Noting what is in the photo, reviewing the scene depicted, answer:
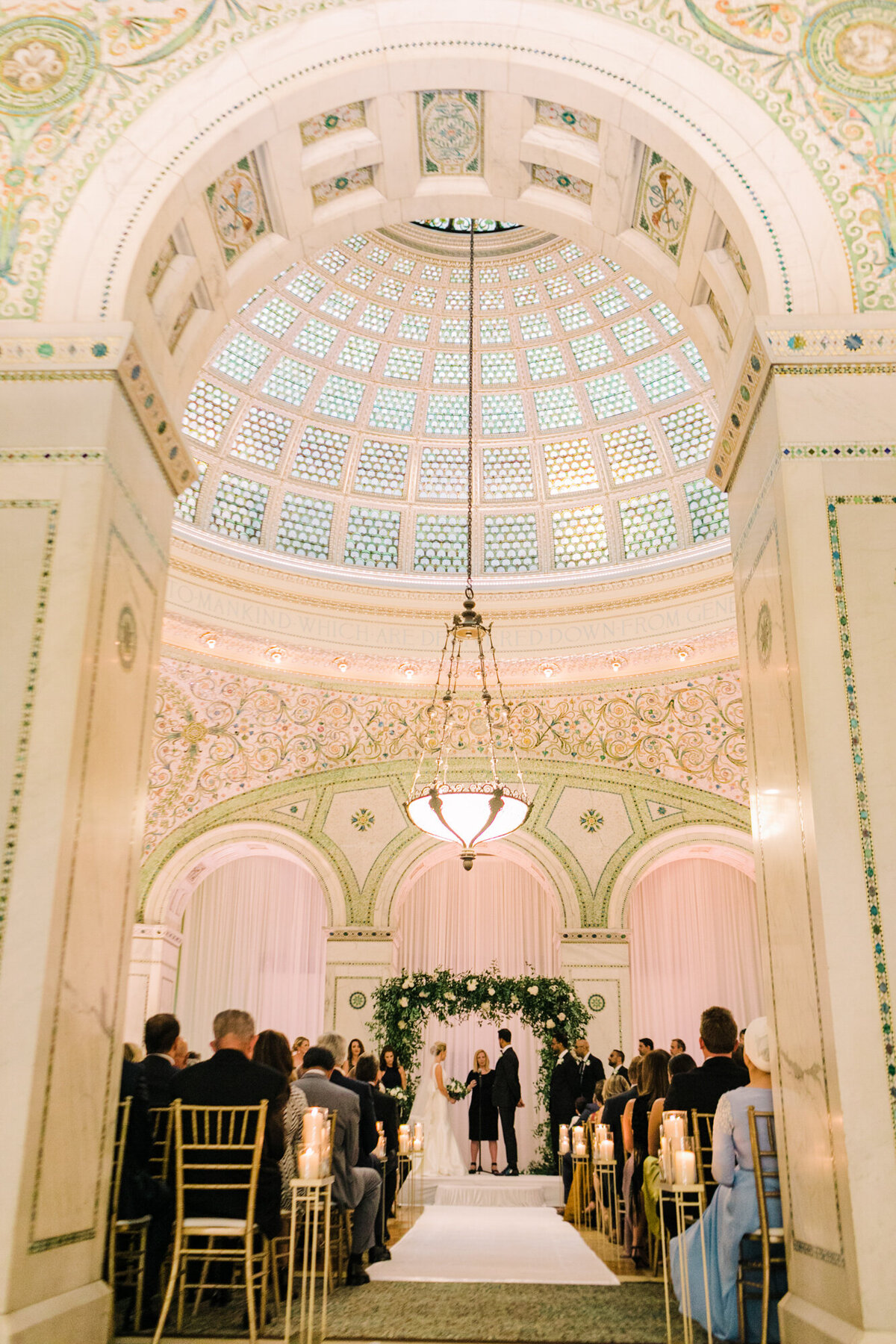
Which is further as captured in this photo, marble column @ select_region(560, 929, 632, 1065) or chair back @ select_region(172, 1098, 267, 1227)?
marble column @ select_region(560, 929, 632, 1065)

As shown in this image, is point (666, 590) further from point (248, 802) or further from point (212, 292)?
point (212, 292)

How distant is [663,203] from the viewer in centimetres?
563

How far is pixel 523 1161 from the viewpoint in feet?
49.8

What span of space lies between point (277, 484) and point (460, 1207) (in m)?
7.80

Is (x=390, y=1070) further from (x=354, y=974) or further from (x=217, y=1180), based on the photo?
(x=217, y=1180)

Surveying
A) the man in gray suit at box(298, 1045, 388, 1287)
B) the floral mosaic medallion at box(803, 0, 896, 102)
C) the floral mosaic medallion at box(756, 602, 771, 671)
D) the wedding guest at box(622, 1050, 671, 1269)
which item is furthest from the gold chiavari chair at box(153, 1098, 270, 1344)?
the floral mosaic medallion at box(803, 0, 896, 102)

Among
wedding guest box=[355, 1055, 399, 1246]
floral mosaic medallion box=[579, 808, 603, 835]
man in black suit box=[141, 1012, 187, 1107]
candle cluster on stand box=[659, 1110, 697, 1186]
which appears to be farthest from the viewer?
floral mosaic medallion box=[579, 808, 603, 835]

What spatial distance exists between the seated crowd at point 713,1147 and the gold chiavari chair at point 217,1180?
174 centimetres

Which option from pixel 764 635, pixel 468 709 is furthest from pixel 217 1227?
pixel 468 709

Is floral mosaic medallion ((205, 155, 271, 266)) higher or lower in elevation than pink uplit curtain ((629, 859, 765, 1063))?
higher

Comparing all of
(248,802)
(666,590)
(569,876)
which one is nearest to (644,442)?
(666,590)

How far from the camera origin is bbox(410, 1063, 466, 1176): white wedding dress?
12.4 meters

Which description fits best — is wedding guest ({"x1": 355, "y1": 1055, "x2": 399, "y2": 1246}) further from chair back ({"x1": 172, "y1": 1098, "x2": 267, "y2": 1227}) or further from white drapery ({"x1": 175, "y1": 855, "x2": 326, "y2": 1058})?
white drapery ({"x1": 175, "y1": 855, "x2": 326, "y2": 1058})

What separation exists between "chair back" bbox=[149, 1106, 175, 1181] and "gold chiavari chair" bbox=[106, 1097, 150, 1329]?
0.18 metres
